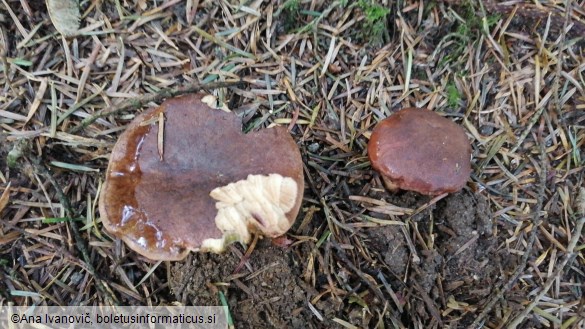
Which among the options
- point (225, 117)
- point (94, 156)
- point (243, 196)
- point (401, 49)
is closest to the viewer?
point (243, 196)

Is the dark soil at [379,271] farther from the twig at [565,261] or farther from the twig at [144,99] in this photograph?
the twig at [144,99]

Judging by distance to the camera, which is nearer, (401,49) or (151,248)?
(151,248)

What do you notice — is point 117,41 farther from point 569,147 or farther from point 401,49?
point 569,147

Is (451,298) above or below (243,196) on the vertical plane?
below

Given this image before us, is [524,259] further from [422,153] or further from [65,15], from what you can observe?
[65,15]

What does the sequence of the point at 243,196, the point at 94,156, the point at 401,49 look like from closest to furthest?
the point at 243,196 → the point at 94,156 → the point at 401,49

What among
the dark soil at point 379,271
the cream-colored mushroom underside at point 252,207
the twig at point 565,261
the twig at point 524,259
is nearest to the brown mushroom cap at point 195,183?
the cream-colored mushroom underside at point 252,207

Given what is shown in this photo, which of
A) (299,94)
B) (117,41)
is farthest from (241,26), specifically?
(117,41)
